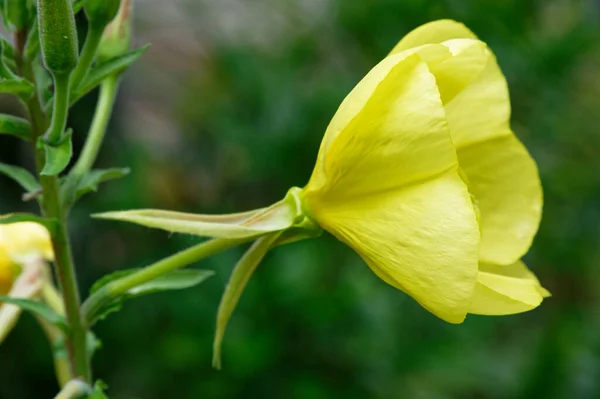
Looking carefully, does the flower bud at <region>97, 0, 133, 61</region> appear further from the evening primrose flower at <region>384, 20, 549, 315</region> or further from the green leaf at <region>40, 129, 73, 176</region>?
the evening primrose flower at <region>384, 20, 549, 315</region>

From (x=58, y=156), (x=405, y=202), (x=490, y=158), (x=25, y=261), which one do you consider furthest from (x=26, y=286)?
(x=490, y=158)

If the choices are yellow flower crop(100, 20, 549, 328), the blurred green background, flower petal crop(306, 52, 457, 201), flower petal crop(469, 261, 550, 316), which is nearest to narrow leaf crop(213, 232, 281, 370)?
yellow flower crop(100, 20, 549, 328)

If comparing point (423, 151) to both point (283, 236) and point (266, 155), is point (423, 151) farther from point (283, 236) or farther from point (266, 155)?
point (266, 155)

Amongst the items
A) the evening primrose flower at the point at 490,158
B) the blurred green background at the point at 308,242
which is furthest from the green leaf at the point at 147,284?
the blurred green background at the point at 308,242

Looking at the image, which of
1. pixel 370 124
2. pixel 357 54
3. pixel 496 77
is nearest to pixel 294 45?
pixel 357 54

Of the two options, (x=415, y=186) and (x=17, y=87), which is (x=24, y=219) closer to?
(x=17, y=87)

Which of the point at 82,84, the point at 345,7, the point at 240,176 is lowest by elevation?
the point at 240,176

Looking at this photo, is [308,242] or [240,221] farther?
[308,242]
